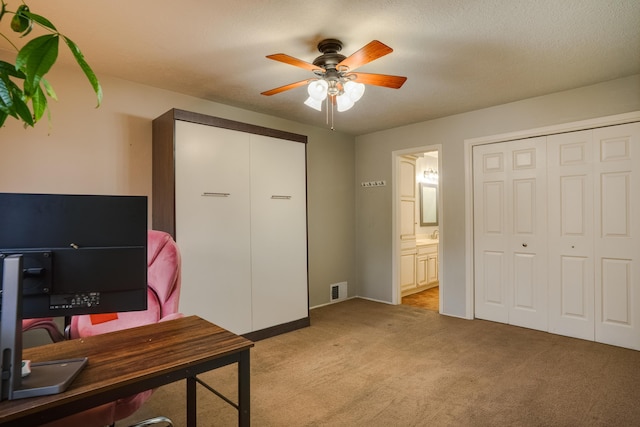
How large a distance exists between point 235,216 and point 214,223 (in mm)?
230

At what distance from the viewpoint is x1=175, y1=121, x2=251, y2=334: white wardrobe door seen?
301cm

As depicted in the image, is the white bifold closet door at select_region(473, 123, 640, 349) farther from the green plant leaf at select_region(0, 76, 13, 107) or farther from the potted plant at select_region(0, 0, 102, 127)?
the green plant leaf at select_region(0, 76, 13, 107)

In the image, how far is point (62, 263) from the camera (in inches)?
41.2

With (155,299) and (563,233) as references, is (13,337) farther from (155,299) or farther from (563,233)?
(563,233)

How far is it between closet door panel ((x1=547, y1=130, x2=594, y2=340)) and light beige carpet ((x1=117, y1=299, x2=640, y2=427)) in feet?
0.81

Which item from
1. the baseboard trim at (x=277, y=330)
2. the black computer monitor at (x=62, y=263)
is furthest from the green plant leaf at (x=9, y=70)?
the baseboard trim at (x=277, y=330)

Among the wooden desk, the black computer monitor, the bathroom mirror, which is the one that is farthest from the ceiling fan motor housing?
the bathroom mirror

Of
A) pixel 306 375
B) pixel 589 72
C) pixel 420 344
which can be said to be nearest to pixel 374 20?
pixel 589 72

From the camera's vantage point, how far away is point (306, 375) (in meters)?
2.71

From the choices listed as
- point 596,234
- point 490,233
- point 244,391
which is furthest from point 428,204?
point 244,391

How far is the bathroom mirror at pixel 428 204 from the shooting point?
6176 millimetres

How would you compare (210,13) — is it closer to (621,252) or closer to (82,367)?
(82,367)

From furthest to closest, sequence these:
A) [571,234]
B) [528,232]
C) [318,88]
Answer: [528,232] → [571,234] → [318,88]

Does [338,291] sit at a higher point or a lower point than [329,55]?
lower
